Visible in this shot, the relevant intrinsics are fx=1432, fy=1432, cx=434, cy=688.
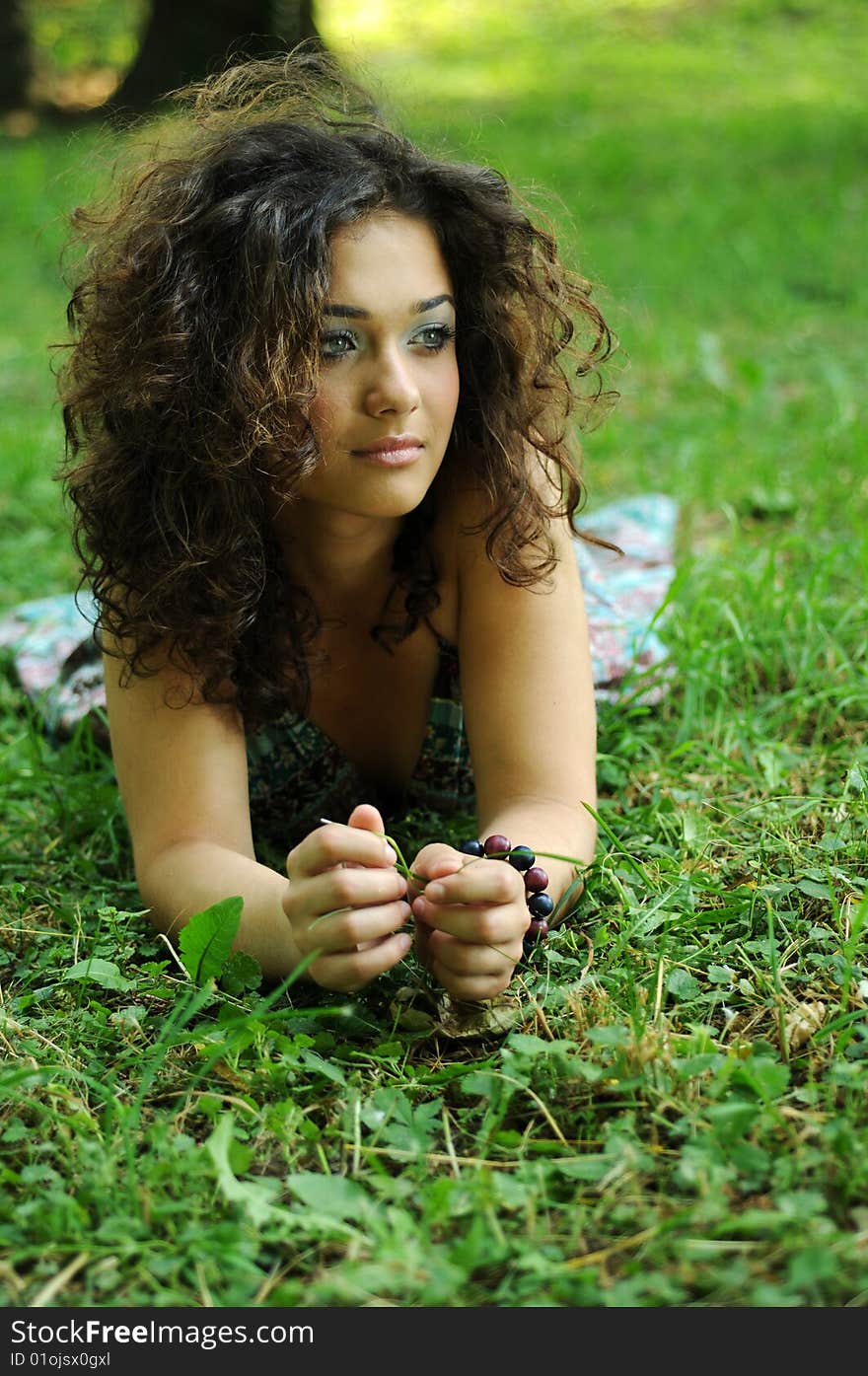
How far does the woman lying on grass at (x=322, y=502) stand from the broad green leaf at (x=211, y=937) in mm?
52

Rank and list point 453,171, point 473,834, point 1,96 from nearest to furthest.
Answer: point 453,171 → point 473,834 → point 1,96

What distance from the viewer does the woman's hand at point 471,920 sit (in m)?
1.75

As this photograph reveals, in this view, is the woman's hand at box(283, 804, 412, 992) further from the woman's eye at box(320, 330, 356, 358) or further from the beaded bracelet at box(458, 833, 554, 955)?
the woman's eye at box(320, 330, 356, 358)

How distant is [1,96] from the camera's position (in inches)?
440

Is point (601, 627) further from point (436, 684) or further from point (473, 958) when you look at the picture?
point (473, 958)

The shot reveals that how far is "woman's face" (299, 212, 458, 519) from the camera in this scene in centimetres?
206

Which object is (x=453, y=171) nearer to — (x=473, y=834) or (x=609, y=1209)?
(x=473, y=834)

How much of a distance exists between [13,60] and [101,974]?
11.1 meters

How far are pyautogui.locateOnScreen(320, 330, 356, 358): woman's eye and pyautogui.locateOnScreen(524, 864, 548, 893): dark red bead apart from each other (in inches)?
31.0

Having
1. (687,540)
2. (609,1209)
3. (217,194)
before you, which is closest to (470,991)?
(609,1209)

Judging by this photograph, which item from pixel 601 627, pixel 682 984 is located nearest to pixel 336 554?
pixel 601 627

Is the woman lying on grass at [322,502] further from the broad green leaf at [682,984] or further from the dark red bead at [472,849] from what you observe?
the broad green leaf at [682,984]

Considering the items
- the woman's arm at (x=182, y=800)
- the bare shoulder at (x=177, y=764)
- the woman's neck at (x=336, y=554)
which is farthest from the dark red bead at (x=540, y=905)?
the woman's neck at (x=336, y=554)

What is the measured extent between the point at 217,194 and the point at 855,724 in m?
1.50
